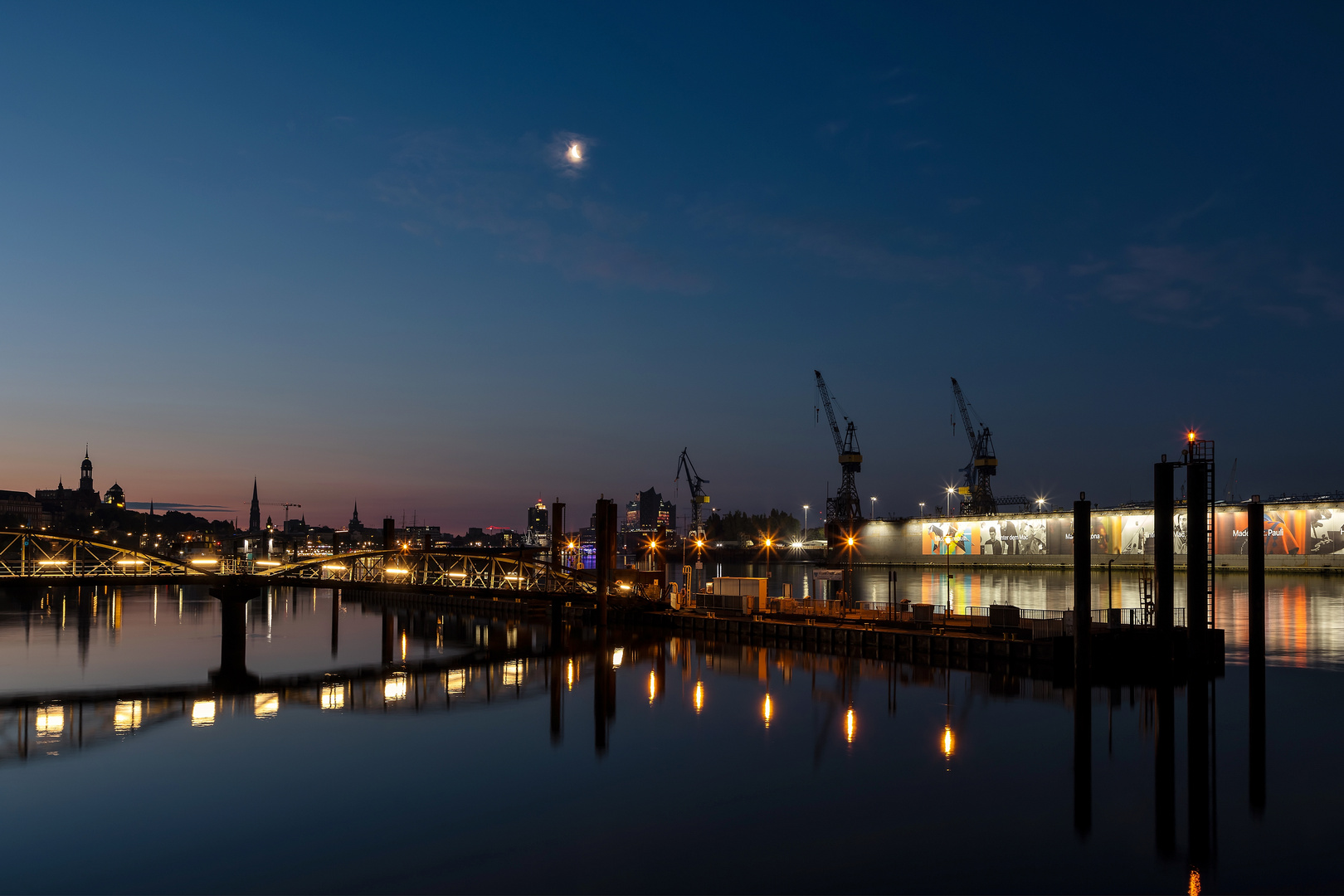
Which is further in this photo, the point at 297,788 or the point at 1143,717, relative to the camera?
the point at 1143,717

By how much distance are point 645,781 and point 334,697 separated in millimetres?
26182

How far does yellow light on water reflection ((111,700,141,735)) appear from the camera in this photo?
1706 inches

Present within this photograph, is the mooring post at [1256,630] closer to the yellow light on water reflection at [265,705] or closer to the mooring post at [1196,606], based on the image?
the mooring post at [1196,606]

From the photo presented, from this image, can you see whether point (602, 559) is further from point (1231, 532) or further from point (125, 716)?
point (1231, 532)

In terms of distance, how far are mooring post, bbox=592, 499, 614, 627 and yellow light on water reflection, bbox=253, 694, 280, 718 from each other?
82.3ft

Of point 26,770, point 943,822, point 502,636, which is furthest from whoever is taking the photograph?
point 502,636

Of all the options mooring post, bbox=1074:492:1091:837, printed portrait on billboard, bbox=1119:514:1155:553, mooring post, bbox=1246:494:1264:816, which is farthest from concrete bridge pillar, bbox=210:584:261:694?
printed portrait on billboard, bbox=1119:514:1155:553

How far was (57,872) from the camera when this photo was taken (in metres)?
25.3

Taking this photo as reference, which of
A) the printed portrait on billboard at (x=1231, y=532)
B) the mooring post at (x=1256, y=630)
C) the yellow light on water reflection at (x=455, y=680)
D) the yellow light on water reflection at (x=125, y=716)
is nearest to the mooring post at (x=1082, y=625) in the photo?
the mooring post at (x=1256, y=630)

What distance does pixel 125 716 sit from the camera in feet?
152

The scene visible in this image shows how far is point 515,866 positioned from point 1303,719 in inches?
1424

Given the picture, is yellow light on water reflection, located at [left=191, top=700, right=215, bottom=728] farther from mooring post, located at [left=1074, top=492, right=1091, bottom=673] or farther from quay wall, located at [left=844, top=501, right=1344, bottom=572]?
quay wall, located at [left=844, top=501, right=1344, bottom=572]

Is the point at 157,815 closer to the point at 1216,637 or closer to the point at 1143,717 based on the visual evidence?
the point at 1143,717

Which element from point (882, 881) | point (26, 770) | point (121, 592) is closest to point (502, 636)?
point (26, 770)
